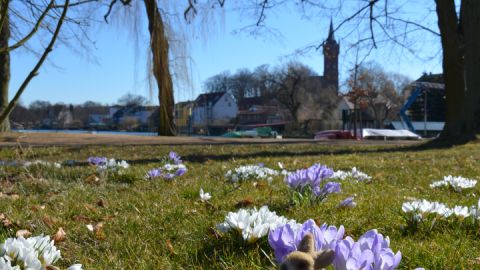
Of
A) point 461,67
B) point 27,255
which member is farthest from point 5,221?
point 461,67

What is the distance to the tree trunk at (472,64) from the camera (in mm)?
12734

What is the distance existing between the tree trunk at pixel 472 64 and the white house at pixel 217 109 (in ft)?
286

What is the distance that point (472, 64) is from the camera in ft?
42.3

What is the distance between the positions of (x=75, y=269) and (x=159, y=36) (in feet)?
33.6

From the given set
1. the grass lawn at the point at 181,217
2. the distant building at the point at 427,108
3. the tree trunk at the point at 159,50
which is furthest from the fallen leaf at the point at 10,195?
the distant building at the point at 427,108

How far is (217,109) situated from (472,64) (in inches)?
3843

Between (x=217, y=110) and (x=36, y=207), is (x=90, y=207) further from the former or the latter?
(x=217, y=110)

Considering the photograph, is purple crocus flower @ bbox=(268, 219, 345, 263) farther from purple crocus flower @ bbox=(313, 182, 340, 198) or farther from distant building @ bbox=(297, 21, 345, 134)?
distant building @ bbox=(297, 21, 345, 134)

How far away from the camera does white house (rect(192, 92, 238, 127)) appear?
103 m

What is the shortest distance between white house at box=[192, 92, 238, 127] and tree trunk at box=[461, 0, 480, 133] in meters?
87.3

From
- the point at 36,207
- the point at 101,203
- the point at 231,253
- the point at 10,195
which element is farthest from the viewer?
the point at 10,195

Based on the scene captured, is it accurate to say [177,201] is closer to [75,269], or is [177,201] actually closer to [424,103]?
[75,269]

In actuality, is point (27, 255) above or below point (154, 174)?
above

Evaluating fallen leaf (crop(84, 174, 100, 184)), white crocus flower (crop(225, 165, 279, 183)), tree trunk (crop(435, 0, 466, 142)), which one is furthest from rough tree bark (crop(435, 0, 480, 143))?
fallen leaf (crop(84, 174, 100, 184))
